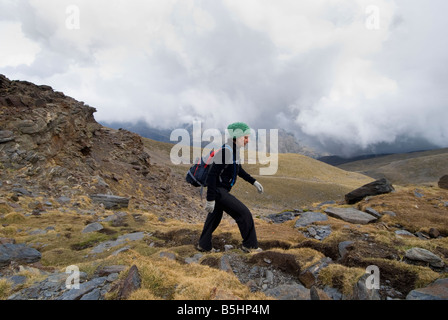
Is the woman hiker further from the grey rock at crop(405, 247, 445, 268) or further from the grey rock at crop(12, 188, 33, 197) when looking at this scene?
the grey rock at crop(12, 188, 33, 197)

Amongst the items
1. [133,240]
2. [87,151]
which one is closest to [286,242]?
[133,240]

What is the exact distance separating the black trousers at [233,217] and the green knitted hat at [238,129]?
1.73 meters

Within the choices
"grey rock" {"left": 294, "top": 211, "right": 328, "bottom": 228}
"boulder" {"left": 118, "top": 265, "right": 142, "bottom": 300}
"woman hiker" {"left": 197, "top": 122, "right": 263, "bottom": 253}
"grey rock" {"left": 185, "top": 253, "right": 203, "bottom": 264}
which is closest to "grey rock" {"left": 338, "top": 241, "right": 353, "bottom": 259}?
"woman hiker" {"left": 197, "top": 122, "right": 263, "bottom": 253}

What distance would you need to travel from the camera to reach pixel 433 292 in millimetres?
4504

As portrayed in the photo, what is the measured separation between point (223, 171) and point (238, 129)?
1.35 m

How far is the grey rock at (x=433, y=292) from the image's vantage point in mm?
4352

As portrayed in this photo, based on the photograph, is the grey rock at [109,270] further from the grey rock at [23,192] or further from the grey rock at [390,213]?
the grey rock at [390,213]

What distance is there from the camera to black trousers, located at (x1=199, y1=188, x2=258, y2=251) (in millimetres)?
7184

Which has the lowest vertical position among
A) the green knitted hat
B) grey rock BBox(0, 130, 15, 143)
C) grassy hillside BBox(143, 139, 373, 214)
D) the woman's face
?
grassy hillside BBox(143, 139, 373, 214)

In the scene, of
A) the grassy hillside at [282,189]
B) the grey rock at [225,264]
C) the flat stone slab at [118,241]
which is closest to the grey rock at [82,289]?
the grey rock at [225,264]

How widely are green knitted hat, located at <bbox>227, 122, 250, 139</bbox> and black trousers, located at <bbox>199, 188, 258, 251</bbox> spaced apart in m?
1.73

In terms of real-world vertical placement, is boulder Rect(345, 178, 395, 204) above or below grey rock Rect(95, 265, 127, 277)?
above

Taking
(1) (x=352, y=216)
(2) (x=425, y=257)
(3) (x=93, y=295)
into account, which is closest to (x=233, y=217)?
(3) (x=93, y=295)

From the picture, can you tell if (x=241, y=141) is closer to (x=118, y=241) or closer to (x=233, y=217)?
(x=233, y=217)
